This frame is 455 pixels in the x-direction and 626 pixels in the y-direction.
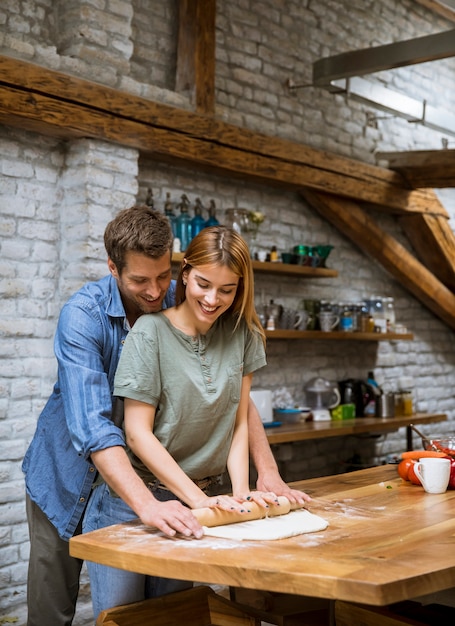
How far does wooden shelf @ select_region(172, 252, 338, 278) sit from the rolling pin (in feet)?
11.0

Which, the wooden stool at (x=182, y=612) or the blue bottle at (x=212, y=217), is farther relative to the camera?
the blue bottle at (x=212, y=217)

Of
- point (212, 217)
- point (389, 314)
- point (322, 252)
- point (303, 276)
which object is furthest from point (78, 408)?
point (389, 314)

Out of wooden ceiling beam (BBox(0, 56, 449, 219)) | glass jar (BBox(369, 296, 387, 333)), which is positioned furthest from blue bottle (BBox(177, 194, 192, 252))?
glass jar (BBox(369, 296, 387, 333))

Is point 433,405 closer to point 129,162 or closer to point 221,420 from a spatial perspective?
point 129,162

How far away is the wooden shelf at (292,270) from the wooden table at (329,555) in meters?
3.32

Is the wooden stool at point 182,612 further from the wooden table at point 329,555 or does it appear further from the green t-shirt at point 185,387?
the green t-shirt at point 185,387

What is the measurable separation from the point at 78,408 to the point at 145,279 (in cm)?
44

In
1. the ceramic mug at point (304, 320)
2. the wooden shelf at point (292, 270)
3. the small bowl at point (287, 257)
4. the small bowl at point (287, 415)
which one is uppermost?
the small bowl at point (287, 257)

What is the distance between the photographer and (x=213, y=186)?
5.65 metres

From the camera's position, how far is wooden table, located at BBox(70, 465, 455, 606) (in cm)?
162

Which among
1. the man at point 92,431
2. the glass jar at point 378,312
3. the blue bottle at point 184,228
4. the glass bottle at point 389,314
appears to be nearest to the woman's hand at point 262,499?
the man at point 92,431

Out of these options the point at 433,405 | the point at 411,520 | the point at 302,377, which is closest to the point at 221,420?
the point at 411,520

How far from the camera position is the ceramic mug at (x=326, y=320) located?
6.21m

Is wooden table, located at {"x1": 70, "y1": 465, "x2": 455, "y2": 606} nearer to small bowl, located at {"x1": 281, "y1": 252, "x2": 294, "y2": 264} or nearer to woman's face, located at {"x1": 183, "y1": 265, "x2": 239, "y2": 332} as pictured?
woman's face, located at {"x1": 183, "y1": 265, "x2": 239, "y2": 332}
